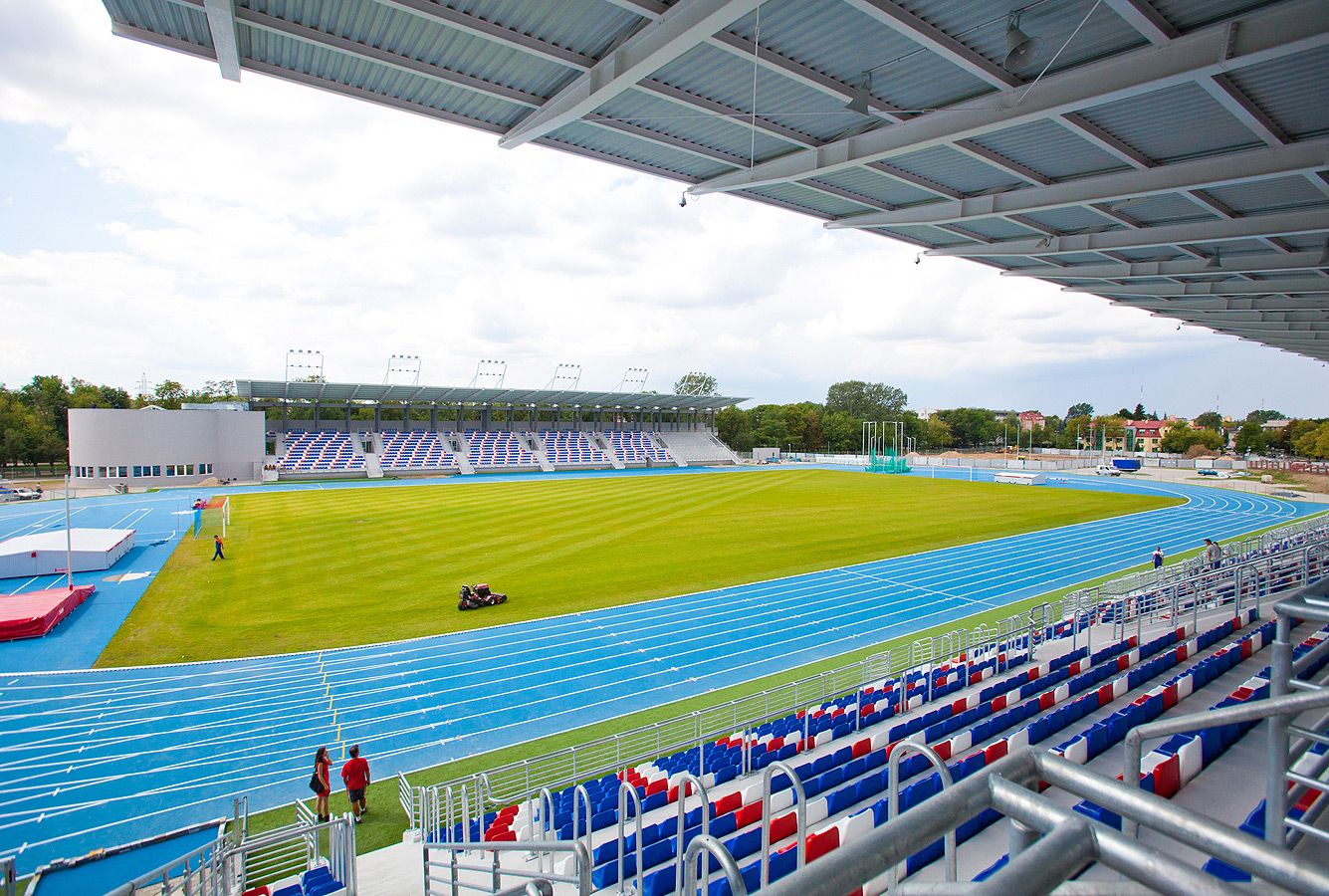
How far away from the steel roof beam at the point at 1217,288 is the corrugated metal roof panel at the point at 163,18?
18827mm

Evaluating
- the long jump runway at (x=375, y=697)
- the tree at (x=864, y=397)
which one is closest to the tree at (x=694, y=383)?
the tree at (x=864, y=397)

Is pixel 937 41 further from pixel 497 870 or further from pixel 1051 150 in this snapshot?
pixel 497 870

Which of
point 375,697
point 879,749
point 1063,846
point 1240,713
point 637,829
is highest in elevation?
point 1063,846

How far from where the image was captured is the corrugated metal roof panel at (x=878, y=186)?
10.8 m

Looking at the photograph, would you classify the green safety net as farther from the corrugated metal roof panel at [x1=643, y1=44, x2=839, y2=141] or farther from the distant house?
the distant house

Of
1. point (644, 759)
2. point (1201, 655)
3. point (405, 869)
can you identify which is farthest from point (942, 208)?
point (405, 869)

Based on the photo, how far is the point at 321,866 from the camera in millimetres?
7867

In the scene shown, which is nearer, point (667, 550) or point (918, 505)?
point (667, 550)

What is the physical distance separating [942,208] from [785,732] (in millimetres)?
9370

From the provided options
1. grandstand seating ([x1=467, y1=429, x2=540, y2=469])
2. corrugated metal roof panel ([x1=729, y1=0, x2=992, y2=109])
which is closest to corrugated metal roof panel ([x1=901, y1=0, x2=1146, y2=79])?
corrugated metal roof panel ([x1=729, y1=0, x2=992, y2=109])

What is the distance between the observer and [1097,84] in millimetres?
7066

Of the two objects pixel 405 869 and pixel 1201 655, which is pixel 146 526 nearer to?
pixel 405 869

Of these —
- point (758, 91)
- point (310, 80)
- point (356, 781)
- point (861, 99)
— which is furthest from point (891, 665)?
point (310, 80)

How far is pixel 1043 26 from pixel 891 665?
11.8 m
